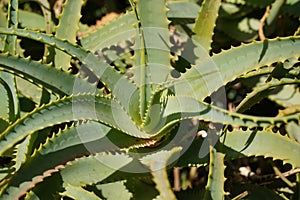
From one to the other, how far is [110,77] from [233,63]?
7.3 inches

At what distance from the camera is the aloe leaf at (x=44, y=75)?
0.79 meters

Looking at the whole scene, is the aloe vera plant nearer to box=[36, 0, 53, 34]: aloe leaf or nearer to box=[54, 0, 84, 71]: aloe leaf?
box=[54, 0, 84, 71]: aloe leaf

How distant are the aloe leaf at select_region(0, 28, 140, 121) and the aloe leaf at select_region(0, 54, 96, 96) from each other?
0.04 m

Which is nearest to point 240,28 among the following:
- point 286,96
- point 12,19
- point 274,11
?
point 274,11

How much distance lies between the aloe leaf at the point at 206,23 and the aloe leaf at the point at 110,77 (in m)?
0.19

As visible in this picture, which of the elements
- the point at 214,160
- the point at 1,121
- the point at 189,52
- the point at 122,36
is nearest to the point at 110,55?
the point at 122,36

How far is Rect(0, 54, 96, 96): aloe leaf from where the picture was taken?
2.58 feet

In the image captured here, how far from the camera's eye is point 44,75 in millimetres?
815

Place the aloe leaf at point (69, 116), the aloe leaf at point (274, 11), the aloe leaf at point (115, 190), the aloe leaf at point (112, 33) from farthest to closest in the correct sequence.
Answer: the aloe leaf at point (274, 11) → the aloe leaf at point (112, 33) → the aloe leaf at point (115, 190) → the aloe leaf at point (69, 116)

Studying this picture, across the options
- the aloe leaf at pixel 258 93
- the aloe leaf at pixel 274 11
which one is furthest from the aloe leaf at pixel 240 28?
the aloe leaf at pixel 258 93

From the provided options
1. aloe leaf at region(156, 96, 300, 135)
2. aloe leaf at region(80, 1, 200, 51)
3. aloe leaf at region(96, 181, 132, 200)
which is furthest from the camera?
aloe leaf at region(80, 1, 200, 51)

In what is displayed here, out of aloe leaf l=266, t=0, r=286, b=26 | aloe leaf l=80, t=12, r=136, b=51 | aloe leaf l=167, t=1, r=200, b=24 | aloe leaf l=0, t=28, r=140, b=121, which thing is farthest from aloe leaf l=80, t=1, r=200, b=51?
aloe leaf l=266, t=0, r=286, b=26

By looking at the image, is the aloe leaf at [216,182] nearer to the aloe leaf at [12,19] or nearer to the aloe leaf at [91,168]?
the aloe leaf at [91,168]

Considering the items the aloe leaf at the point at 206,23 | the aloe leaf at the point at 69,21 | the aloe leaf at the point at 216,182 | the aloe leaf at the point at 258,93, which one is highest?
the aloe leaf at the point at 69,21
